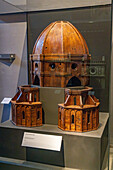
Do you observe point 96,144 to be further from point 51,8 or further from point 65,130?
point 51,8

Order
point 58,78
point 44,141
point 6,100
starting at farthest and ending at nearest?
point 6,100 < point 58,78 < point 44,141

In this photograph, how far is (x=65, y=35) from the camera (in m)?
2.41

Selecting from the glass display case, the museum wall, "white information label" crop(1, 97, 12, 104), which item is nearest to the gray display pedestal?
the glass display case

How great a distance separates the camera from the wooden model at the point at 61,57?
2.33m

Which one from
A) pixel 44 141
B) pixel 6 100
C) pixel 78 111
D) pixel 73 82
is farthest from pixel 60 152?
pixel 6 100

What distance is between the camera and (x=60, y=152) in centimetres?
235

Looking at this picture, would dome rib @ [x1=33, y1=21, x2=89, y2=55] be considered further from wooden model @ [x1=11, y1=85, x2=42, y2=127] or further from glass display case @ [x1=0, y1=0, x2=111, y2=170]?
wooden model @ [x1=11, y1=85, x2=42, y2=127]

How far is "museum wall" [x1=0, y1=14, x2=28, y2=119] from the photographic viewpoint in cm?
259

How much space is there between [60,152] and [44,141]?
23 centimetres

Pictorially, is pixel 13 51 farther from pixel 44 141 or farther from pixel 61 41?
pixel 44 141

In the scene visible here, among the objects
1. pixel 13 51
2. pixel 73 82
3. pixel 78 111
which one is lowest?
pixel 78 111

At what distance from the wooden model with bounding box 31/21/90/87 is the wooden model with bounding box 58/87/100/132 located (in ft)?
0.42

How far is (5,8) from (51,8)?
51 centimetres

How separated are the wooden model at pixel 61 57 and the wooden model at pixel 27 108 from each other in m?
0.17
